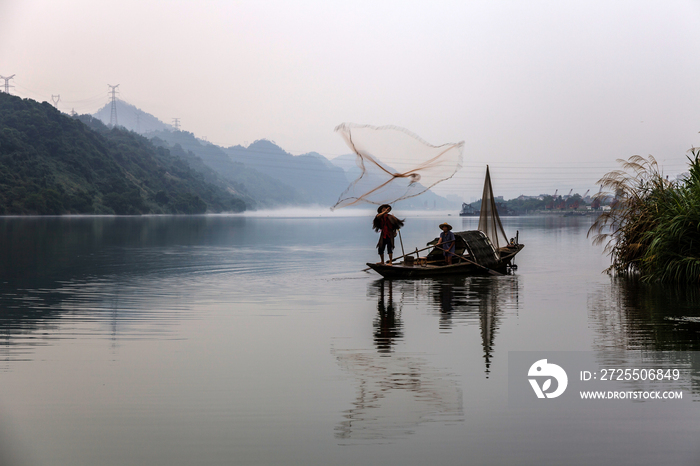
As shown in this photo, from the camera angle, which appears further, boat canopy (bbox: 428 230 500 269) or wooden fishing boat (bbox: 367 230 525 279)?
boat canopy (bbox: 428 230 500 269)

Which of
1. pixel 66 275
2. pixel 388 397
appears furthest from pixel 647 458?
pixel 66 275

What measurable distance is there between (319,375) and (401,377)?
1.40m

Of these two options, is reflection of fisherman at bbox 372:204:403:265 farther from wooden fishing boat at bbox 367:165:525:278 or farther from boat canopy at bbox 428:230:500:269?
boat canopy at bbox 428:230:500:269

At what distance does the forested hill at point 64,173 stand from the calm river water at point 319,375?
421 ft

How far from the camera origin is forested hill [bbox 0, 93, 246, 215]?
137 metres

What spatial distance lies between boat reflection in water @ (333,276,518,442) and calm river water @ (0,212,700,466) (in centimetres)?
4

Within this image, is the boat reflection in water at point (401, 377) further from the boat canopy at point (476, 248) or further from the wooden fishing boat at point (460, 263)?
the boat canopy at point (476, 248)

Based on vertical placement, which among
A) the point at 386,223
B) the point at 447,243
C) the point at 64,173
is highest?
the point at 64,173

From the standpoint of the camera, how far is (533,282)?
1011 inches

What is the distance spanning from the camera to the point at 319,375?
10656 mm

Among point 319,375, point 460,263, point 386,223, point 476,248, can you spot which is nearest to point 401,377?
point 319,375

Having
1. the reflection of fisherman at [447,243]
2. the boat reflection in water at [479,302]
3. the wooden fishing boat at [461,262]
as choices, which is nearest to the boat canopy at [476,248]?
the wooden fishing boat at [461,262]

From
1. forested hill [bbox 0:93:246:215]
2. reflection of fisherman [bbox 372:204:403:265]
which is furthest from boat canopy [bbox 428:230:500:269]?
forested hill [bbox 0:93:246:215]

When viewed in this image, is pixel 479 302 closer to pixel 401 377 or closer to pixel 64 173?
pixel 401 377
